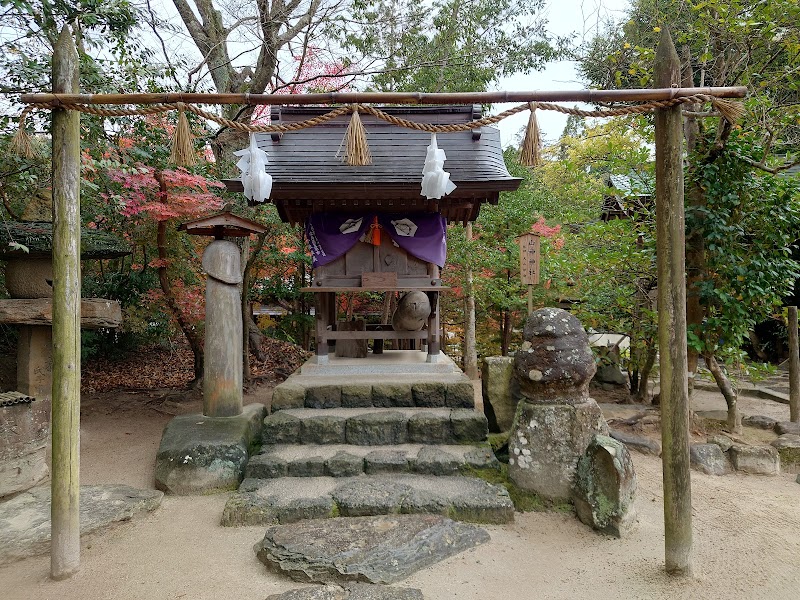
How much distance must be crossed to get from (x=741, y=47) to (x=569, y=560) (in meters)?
6.85

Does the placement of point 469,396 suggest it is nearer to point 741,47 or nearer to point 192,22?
point 741,47

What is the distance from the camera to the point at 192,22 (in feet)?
31.1

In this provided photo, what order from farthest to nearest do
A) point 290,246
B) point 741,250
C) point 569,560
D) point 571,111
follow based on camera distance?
point 290,246, point 741,250, point 569,560, point 571,111

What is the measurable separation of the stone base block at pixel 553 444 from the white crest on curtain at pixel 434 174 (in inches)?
86.6

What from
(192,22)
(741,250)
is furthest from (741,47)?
(192,22)

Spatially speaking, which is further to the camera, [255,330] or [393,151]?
Answer: [255,330]

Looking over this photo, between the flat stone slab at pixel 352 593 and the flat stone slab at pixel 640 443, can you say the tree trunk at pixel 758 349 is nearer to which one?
the flat stone slab at pixel 640 443

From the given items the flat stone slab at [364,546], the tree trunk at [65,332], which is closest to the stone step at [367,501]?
the flat stone slab at [364,546]

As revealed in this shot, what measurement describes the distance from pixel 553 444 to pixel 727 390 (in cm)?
384

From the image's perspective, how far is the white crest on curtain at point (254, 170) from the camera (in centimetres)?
397

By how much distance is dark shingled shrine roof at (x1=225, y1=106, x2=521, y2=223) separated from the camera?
5895 mm

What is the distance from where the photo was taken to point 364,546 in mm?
3305

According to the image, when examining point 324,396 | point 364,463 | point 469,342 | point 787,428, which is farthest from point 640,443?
point 469,342

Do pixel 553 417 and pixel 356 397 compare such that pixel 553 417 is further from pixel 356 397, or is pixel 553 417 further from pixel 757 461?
pixel 757 461
